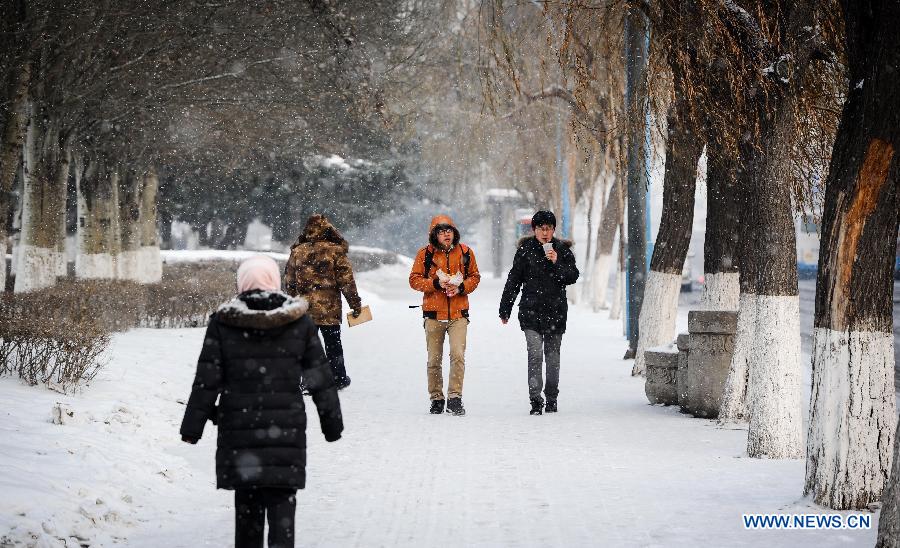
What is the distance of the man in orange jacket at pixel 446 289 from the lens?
11508mm

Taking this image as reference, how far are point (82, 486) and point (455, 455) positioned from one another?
3202 mm

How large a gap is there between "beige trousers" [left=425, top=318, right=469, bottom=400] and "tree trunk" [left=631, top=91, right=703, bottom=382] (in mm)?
3422

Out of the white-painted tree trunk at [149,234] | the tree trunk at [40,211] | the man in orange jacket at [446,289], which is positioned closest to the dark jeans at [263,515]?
the man in orange jacket at [446,289]

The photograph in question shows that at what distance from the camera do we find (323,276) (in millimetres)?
12836

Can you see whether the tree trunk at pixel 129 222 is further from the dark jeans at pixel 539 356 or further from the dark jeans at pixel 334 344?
the dark jeans at pixel 539 356

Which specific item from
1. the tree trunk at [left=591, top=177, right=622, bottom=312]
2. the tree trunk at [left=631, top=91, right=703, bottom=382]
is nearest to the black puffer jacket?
the tree trunk at [left=631, top=91, right=703, bottom=382]

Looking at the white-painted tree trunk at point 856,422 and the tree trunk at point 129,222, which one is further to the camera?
the tree trunk at point 129,222

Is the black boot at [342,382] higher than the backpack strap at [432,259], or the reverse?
the backpack strap at [432,259]

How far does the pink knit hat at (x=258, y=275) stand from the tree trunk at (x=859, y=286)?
3.51 m

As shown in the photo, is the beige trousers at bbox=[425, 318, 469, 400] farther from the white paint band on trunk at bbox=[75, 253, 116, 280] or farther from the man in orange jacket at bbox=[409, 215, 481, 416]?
the white paint band on trunk at bbox=[75, 253, 116, 280]

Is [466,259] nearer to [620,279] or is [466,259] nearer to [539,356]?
[539,356]

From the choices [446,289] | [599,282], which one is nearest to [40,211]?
[446,289]

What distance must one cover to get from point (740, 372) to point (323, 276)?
14.8ft

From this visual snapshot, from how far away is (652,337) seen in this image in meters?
15.5
